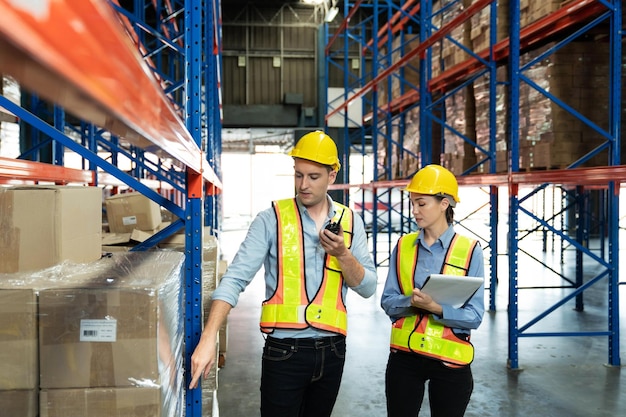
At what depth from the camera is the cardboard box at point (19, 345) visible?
6.72 ft

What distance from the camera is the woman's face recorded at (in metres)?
3.17

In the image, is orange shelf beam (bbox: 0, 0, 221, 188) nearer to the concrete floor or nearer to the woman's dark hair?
the woman's dark hair

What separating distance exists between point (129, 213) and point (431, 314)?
2.53 metres

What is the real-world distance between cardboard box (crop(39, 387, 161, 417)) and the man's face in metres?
1.06

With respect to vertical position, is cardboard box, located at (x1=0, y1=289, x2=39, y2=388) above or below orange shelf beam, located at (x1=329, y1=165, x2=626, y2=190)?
below

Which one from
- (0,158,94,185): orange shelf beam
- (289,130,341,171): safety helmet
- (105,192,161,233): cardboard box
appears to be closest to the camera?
(289,130,341,171): safety helmet

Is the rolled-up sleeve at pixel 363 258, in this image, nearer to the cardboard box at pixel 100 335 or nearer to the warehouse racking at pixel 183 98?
the warehouse racking at pixel 183 98

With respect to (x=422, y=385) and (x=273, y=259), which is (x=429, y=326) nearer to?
(x=422, y=385)

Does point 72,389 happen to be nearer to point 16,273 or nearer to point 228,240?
point 16,273

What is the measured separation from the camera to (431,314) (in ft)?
9.88

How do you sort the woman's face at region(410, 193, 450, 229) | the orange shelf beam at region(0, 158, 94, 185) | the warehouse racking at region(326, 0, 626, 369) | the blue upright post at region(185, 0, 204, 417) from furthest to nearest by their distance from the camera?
the warehouse racking at region(326, 0, 626, 369)
the orange shelf beam at region(0, 158, 94, 185)
the woman's face at region(410, 193, 450, 229)
the blue upright post at region(185, 0, 204, 417)

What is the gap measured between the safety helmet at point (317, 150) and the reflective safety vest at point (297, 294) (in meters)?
0.28

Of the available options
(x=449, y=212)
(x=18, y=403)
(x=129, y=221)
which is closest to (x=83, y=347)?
(x=18, y=403)

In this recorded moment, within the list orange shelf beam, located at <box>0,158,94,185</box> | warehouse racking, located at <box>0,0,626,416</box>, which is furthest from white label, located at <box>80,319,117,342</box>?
orange shelf beam, located at <box>0,158,94,185</box>
